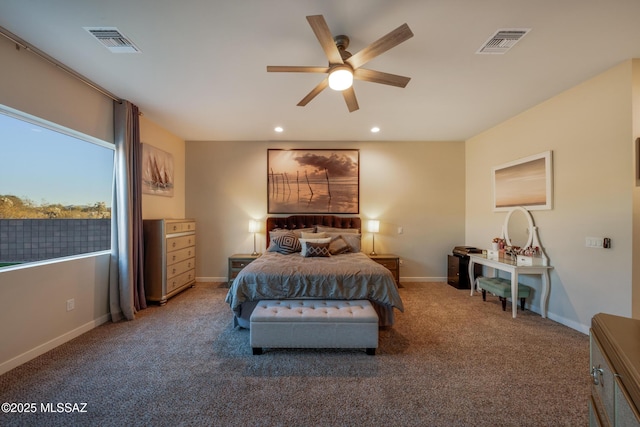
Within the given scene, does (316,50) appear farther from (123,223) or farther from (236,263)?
(236,263)

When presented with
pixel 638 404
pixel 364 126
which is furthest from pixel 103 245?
pixel 638 404

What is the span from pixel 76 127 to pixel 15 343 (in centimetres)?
227

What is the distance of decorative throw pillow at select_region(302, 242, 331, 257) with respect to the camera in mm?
3859

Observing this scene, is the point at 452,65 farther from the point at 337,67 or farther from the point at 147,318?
the point at 147,318

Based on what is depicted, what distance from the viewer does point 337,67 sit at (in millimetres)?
2189

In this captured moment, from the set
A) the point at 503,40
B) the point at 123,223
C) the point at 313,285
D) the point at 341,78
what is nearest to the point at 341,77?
the point at 341,78

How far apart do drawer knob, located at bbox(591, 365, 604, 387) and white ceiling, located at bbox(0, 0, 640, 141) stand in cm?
232

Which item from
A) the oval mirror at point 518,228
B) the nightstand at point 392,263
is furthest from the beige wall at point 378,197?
the oval mirror at point 518,228

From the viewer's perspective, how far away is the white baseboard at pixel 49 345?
2.24 metres

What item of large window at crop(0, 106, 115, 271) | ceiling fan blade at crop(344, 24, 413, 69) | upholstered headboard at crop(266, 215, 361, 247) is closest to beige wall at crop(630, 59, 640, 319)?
ceiling fan blade at crop(344, 24, 413, 69)

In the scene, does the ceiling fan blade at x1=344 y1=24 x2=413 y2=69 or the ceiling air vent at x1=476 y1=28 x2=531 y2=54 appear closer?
the ceiling fan blade at x1=344 y1=24 x2=413 y2=69

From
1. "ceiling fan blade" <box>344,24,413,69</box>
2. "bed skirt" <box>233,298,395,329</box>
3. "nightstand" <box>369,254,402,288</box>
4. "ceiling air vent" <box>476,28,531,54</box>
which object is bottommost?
"bed skirt" <box>233,298,395,329</box>

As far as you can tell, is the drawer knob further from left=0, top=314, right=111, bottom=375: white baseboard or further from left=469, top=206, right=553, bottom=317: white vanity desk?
left=0, top=314, right=111, bottom=375: white baseboard

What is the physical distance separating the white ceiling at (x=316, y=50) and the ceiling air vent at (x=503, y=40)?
55 mm
